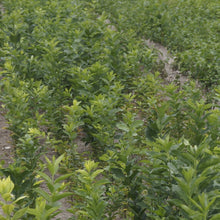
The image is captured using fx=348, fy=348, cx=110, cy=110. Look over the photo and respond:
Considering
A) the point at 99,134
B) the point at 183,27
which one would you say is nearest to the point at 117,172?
the point at 99,134

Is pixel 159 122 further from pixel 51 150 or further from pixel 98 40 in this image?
pixel 98 40

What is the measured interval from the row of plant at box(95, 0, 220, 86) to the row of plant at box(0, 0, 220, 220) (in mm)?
777

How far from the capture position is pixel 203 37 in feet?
27.7

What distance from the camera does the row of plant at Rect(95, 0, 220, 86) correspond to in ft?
22.2

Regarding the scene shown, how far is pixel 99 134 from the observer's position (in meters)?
4.23

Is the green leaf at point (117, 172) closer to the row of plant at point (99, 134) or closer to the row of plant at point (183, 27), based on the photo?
the row of plant at point (99, 134)

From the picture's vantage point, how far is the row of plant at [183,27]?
6.77 m

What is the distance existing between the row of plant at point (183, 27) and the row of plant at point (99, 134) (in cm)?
78

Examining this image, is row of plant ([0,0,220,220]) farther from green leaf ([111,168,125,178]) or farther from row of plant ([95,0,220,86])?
row of plant ([95,0,220,86])

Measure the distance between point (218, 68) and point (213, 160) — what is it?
384 centimetres

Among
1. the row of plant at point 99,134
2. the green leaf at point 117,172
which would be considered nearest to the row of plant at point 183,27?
the row of plant at point 99,134

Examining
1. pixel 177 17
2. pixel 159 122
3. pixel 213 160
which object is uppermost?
pixel 213 160

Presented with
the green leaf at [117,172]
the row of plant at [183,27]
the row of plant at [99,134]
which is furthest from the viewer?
the row of plant at [183,27]

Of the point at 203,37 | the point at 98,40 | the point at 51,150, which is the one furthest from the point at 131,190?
the point at 203,37
